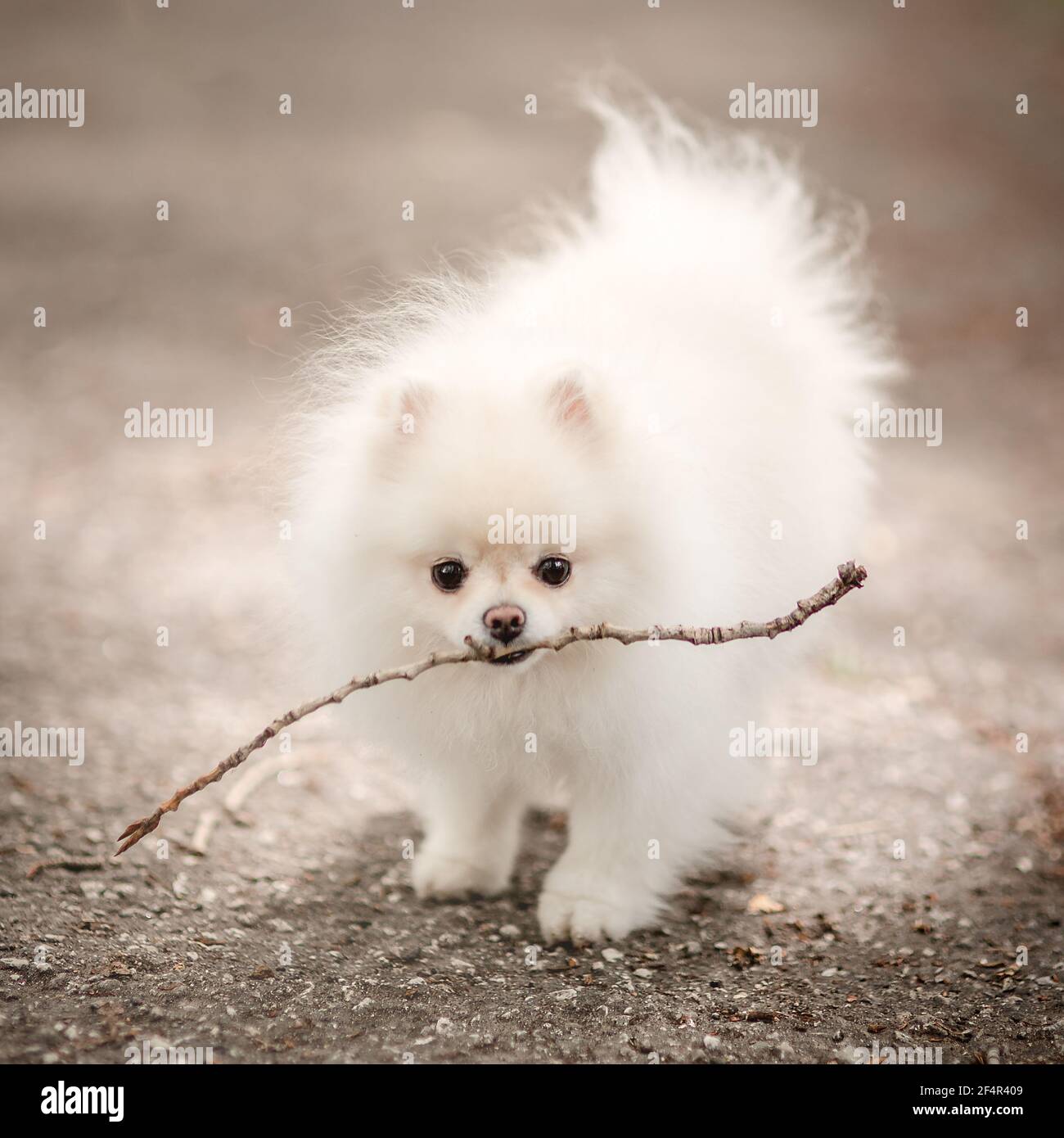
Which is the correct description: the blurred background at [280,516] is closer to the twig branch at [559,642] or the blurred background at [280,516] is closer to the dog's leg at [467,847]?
the dog's leg at [467,847]

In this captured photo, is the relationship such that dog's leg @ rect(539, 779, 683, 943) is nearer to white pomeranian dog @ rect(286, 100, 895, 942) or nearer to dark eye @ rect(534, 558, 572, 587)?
white pomeranian dog @ rect(286, 100, 895, 942)

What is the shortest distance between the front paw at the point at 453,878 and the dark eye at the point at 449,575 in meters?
1.26

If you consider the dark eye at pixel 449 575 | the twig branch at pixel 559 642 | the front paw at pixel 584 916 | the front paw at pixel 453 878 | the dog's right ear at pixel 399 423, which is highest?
the dog's right ear at pixel 399 423

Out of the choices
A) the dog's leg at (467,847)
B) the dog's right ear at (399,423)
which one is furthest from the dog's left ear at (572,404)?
the dog's leg at (467,847)

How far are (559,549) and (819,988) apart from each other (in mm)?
1488

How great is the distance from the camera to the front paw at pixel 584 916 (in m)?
3.31

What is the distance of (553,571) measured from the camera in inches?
105

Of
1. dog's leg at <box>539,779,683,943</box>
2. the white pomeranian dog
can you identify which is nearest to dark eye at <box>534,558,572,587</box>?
the white pomeranian dog

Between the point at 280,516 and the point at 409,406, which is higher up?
the point at 409,406

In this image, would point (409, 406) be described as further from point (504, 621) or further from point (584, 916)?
point (584, 916)

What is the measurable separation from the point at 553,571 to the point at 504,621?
0.20 m

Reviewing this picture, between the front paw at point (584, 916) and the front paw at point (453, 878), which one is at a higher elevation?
the front paw at point (453, 878)

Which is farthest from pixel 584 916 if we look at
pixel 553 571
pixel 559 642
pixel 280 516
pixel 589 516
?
pixel 280 516

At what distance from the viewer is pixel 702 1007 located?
2938 mm
